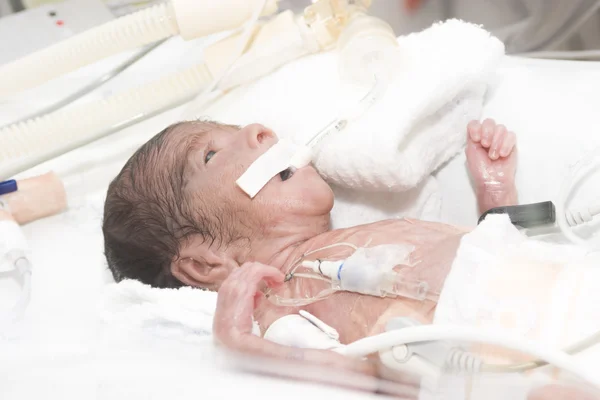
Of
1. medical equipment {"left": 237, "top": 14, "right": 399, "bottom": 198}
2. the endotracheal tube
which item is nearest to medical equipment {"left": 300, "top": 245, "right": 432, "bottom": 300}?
the endotracheal tube

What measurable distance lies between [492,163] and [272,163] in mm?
372

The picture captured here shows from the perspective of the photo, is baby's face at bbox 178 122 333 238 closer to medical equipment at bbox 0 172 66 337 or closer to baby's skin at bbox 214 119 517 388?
baby's skin at bbox 214 119 517 388

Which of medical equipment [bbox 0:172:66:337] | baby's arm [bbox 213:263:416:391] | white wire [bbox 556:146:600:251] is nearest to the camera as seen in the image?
baby's arm [bbox 213:263:416:391]

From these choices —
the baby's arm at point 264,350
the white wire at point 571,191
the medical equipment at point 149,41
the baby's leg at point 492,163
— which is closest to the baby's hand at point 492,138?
the baby's leg at point 492,163

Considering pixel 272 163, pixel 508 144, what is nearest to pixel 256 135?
pixel 272 163

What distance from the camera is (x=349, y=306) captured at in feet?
3.00

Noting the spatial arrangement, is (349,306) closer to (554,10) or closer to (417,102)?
(417,102)

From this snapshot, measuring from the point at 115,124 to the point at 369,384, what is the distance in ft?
2.52

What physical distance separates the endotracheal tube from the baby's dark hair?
17 centimetres

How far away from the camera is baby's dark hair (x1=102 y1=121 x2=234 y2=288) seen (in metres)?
1.05

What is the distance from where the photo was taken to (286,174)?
1.07 m

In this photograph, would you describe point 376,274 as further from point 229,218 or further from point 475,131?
point 475,131

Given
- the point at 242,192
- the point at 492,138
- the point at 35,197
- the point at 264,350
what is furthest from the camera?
the point at 35,197

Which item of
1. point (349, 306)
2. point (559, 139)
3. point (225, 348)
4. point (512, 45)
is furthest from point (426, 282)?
point (512, 45)
